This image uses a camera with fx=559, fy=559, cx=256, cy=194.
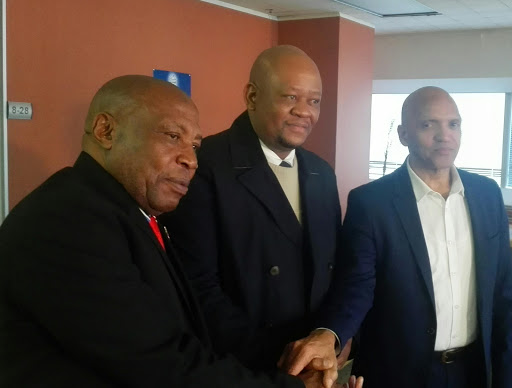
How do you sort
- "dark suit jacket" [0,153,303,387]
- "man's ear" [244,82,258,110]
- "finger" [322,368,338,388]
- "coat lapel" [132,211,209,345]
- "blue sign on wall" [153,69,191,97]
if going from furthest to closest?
"blue sign on wall" [153,69,191,97] < "man's ear" [244,82,258,110] < "finger" [322,368,338,388] < "coat lapel" [132,211,209,345] < "dark suit jacket" [0,153,303,387]

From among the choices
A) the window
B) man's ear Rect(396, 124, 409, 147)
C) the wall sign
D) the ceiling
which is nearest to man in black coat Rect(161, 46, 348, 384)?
man's ear Rect(396, 124, 409, 147)

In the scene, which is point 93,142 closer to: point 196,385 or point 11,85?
point 196,385

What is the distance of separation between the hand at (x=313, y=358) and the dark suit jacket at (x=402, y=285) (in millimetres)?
126

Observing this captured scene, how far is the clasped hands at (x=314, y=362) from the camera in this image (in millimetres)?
1487

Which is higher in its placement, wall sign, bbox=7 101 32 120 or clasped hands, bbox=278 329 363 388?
wall sign, bbox=7 101 32 120

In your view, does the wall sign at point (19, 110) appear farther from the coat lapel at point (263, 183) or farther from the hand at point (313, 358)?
the hand at point (313, 358)

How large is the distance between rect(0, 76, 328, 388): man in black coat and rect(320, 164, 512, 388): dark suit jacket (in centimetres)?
69

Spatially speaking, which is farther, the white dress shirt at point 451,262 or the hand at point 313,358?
the white dress shirt at point 451,262

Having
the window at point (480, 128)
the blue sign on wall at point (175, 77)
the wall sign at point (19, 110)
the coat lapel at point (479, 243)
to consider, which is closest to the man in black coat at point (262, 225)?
the coat lapel at point (479, 243)

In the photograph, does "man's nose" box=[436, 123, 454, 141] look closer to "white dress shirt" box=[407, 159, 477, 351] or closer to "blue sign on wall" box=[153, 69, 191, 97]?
"white dress shirt" box=[407, 159, 477, 351]

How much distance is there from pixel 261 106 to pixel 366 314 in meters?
0.79

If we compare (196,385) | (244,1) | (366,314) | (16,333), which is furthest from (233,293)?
(244,1)

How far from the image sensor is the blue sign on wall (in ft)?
12.4

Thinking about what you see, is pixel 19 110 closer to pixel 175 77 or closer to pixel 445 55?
pixel 175 77
